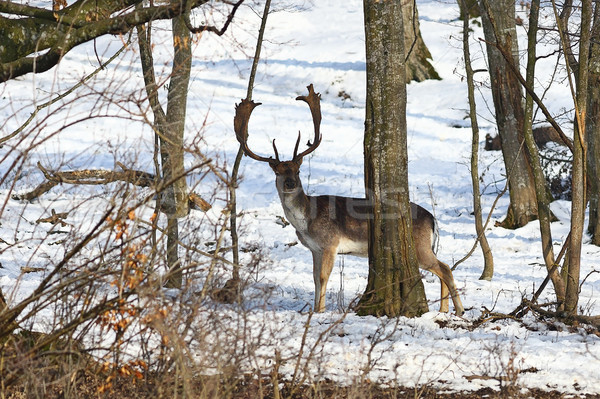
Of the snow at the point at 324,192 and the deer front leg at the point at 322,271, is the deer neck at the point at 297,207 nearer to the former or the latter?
the deer front leg at the point at 322,271

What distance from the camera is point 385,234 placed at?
24.6ft

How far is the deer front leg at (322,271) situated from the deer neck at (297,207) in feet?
1.34

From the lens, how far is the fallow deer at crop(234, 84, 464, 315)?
891 centimetres

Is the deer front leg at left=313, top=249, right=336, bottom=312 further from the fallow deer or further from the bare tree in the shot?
the bare tree

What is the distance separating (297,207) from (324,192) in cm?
664

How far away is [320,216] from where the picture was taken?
30.4ft

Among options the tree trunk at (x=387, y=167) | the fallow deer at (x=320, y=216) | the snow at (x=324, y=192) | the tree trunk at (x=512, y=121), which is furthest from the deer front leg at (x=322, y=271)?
the tree trunk at (x=512, y=121)

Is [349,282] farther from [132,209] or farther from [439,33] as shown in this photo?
[439,33]

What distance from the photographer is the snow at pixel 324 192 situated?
5.45m

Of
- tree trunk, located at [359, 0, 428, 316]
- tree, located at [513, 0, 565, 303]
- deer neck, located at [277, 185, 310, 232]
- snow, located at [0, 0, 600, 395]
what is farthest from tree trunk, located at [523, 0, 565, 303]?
deer neck, located at [277, 185, 310, 232]

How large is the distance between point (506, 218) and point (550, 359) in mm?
8506

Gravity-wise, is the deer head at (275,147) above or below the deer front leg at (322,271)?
above

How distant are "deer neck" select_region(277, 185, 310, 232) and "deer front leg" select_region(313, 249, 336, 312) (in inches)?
16.1

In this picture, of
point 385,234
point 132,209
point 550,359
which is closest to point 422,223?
point 385,234
